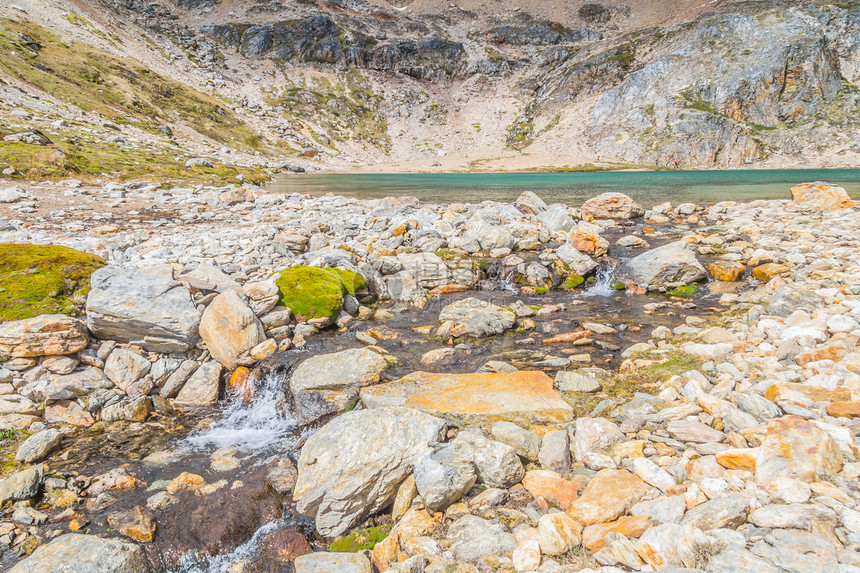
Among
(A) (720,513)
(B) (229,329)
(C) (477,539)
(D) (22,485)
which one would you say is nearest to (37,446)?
(D) (22,485)

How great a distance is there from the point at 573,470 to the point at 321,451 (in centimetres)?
367

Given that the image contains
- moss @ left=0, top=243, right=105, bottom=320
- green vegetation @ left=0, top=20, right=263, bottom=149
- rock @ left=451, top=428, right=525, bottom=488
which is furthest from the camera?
green vegetation @ left=0, top=20, right=263, bottom=149

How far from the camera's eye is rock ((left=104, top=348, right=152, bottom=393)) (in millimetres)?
8523

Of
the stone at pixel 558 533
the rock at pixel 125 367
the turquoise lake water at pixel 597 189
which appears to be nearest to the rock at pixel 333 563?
the stone at pixel 558 533

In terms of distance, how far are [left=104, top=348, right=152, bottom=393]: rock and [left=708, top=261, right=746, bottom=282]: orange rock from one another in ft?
57.0

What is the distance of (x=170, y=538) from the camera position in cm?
561

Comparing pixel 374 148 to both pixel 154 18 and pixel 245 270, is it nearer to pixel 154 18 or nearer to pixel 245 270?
pixel 154 18

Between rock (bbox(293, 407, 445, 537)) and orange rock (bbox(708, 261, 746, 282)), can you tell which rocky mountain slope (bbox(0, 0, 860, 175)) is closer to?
rock (bbox(293, 407, 445, 537))

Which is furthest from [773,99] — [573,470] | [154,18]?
[154,18]

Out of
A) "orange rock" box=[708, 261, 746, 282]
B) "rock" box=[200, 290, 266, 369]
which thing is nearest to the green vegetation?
"rock" box=[200, 290, 266, 369]

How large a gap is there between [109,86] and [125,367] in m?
99.3

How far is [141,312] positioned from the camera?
9.37m

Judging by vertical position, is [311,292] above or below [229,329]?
above

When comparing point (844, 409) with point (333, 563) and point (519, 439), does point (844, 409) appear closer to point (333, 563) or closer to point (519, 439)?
point (519, 439)
